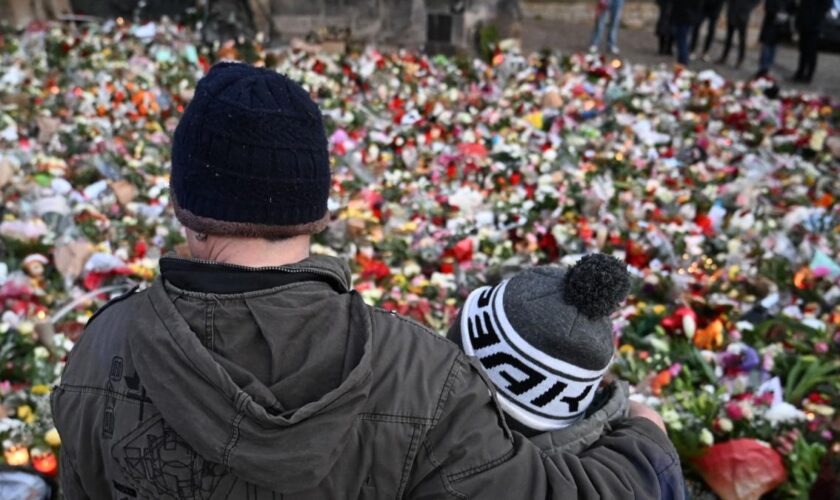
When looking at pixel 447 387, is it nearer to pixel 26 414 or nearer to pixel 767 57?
pixel 26 414

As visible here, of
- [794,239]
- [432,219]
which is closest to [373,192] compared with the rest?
[432,219]

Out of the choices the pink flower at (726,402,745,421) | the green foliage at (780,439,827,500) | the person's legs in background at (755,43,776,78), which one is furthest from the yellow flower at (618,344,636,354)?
the person's legs in background at (755,43,776,78)

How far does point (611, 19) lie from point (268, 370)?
410 inches

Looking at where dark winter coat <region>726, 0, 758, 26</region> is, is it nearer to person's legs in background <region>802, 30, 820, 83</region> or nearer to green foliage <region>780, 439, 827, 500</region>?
person's legs in background <region>802, 30, 820, 83</region>

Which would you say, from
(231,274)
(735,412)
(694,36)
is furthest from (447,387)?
(694,36)

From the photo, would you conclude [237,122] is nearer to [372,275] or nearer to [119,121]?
[372,275]

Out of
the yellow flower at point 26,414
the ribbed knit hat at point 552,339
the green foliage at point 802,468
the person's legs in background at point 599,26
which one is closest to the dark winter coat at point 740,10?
the person's legs in background at point 599,26

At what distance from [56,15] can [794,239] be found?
9.26 meters

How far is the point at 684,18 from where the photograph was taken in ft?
31.9

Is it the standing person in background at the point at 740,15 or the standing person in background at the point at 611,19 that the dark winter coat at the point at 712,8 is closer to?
the standing person in background at the point at 740,15

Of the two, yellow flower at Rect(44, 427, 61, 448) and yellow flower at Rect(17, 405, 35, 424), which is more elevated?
yellow flower at Rect(44, 427, 61, 448)

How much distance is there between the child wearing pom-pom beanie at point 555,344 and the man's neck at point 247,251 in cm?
56

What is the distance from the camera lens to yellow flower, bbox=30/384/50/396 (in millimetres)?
2947

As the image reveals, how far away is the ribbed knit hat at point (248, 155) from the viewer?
3.62 feet
